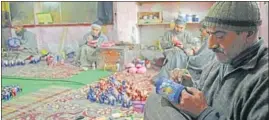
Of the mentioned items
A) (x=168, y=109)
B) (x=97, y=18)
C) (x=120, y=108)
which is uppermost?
(x=97, y=18)

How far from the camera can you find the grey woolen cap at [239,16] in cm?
83

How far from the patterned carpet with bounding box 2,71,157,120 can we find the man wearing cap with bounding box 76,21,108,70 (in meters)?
1.40

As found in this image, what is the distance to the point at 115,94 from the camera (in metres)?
2.35

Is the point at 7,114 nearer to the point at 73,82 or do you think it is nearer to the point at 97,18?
the point at 73,82

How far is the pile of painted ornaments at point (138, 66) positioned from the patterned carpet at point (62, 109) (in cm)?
102

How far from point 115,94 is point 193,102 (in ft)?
4.92

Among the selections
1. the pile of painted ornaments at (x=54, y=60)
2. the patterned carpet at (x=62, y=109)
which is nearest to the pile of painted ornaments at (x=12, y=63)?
the pile of painted ornaments at (x=54, y=60)

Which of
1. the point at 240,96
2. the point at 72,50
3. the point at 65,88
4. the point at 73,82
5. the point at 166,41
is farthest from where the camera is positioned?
the point at 72,50

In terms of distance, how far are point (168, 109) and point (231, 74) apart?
0.22 meters

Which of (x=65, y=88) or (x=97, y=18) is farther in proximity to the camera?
(x=97, y=18)

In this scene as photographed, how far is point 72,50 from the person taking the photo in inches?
174

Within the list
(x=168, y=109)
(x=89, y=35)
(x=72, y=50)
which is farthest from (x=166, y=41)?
(x=168, y=109)

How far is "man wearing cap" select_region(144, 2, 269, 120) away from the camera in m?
0.79

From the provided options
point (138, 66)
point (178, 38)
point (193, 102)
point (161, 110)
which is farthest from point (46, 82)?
point (193, 102)
